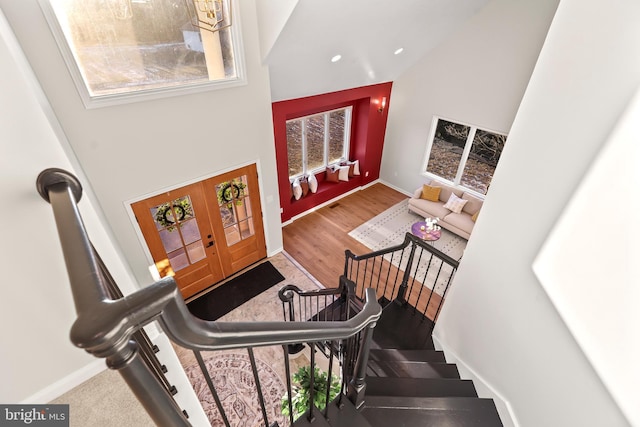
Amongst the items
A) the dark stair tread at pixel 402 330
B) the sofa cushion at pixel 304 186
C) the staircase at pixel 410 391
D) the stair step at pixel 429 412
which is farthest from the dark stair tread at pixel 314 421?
the sofa cushion at pixel 304 186

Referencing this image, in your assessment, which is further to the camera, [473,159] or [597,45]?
[473,159]

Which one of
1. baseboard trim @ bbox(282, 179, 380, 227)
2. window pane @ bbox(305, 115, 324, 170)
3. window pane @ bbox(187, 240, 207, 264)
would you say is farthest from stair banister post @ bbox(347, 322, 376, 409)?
window pane @ bbox(305, 115, 324, 170)

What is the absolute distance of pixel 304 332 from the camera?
0.96 meters

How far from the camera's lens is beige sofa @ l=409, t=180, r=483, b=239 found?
19.2 feet

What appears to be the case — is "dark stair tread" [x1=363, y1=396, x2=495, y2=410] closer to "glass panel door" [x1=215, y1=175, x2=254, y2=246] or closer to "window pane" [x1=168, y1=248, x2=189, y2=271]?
"glass panel door" [x1=215, y1=175, x2=254, y2=246]

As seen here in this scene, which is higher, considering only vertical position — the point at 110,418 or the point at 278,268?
the point at 110,418

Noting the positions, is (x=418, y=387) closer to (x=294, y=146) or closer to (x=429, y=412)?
(x=429, y=412)

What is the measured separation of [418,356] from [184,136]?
3.48 m

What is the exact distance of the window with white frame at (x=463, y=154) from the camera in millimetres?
5855

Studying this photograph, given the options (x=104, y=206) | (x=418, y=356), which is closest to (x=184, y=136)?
(x=104, y=206)

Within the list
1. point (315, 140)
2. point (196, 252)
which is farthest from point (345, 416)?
point (315, 140)

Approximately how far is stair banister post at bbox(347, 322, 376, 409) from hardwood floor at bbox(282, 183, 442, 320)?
3.06 m

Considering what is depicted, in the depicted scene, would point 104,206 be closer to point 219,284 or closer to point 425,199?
point 219,284

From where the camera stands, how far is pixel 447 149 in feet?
21.2
